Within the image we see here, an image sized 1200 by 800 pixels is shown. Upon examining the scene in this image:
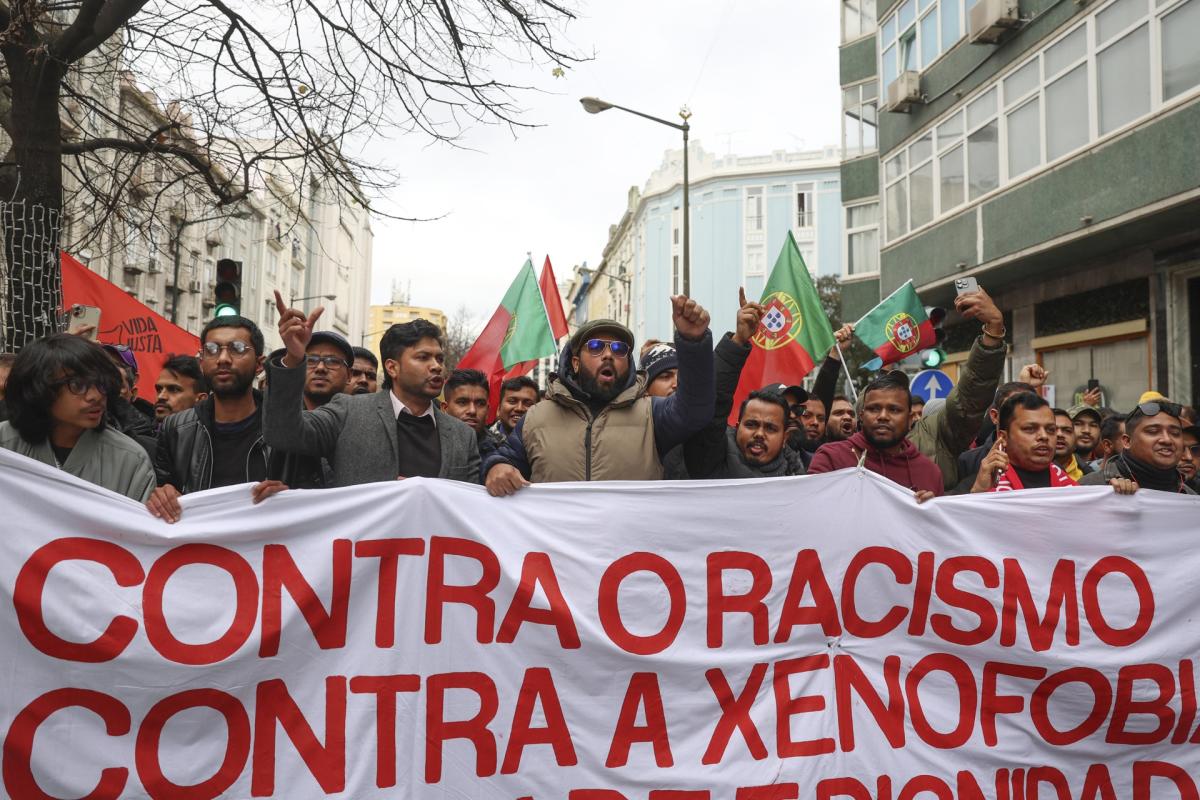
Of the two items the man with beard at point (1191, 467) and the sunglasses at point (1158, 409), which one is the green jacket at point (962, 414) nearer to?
the sunglasses at point (1158, 409)

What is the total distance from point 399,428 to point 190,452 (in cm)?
76

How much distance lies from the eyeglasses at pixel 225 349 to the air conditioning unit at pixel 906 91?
14684 millimetres

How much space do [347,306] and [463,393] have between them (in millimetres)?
81573

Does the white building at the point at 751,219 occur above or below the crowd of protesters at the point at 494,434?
above

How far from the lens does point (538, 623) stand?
3.36 m

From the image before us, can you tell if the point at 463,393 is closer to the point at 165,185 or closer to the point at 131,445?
the point at 131,445

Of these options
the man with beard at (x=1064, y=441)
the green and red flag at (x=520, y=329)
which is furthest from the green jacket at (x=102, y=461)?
the man with beard at (x=1064, y=441)

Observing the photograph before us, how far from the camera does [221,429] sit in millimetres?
3746

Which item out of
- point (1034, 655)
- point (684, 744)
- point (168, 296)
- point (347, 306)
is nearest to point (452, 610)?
point (684, 744)

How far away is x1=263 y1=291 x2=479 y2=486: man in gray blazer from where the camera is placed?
376 centimetres

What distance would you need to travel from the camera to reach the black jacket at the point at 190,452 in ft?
12.1

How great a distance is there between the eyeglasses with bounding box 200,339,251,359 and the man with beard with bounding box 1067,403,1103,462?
631 centimetres

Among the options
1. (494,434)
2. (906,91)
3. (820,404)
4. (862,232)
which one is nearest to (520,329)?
(820,404)

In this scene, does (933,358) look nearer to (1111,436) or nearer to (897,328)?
(897,328)
